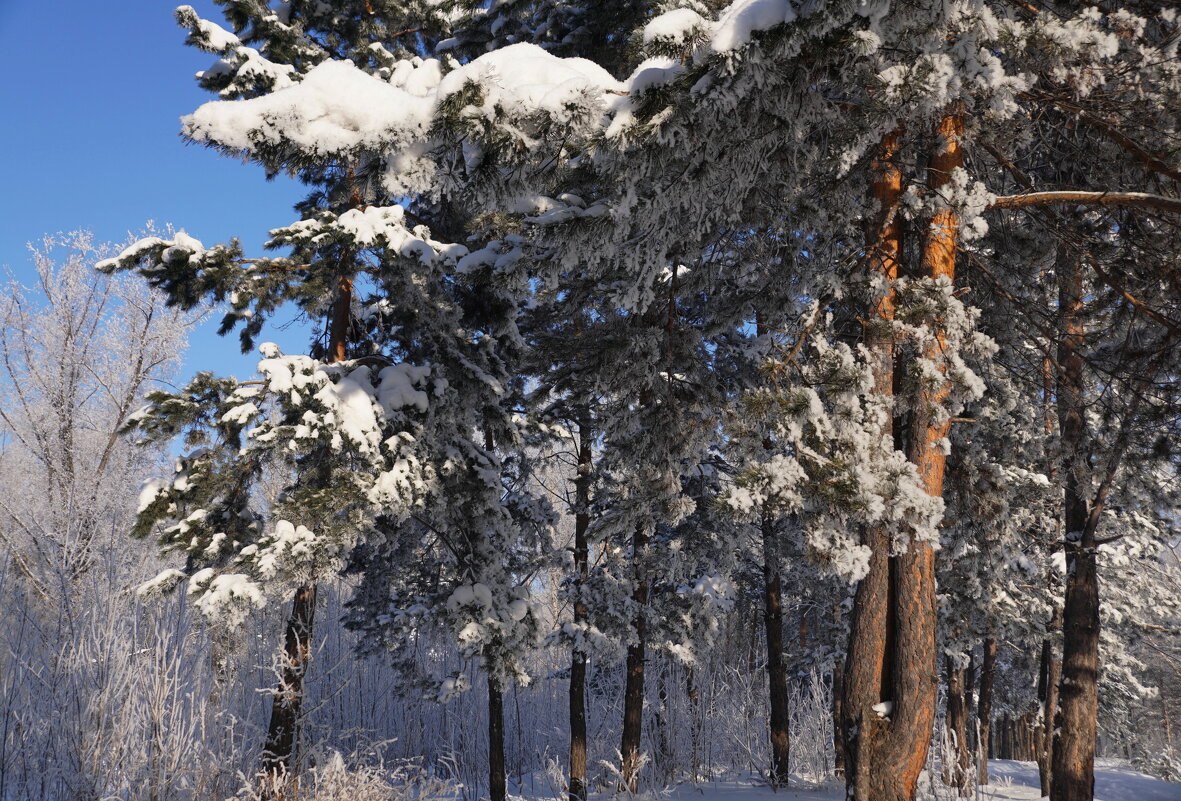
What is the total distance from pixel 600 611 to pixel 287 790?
5.17 m

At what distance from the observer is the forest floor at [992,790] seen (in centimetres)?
957

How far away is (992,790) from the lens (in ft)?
40.7

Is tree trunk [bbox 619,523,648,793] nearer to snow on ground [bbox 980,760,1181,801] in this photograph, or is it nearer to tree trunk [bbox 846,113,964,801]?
tree trunk [bbox 846,113,964,801]

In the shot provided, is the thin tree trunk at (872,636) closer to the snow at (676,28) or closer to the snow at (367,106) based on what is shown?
the snow at (676,28)

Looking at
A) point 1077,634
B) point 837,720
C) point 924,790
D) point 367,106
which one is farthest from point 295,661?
point 837,720

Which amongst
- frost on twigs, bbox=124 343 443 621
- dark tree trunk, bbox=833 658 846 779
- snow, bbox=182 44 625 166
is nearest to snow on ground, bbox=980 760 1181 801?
dark tree trunk, bbox=833 658 846 779

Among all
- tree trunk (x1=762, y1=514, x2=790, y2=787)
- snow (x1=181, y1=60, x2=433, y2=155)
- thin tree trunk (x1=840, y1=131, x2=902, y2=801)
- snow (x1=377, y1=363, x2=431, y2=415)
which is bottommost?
tree trunk (x1=762, y1=514, x2=790, y2=787)

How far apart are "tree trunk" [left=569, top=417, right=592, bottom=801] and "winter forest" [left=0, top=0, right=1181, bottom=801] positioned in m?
0.10

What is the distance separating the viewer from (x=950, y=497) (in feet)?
23.1

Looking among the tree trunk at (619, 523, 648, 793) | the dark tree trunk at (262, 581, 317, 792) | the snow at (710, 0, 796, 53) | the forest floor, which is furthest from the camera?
the tree trunk at (619, 523, 648, 793)

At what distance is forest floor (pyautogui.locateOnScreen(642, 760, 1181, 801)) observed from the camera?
957cm

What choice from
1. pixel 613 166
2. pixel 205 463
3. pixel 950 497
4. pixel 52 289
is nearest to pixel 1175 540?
pixel 950 497

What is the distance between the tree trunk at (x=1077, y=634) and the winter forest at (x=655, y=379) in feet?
0.15

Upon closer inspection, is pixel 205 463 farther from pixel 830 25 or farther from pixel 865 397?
pixel 830 25
